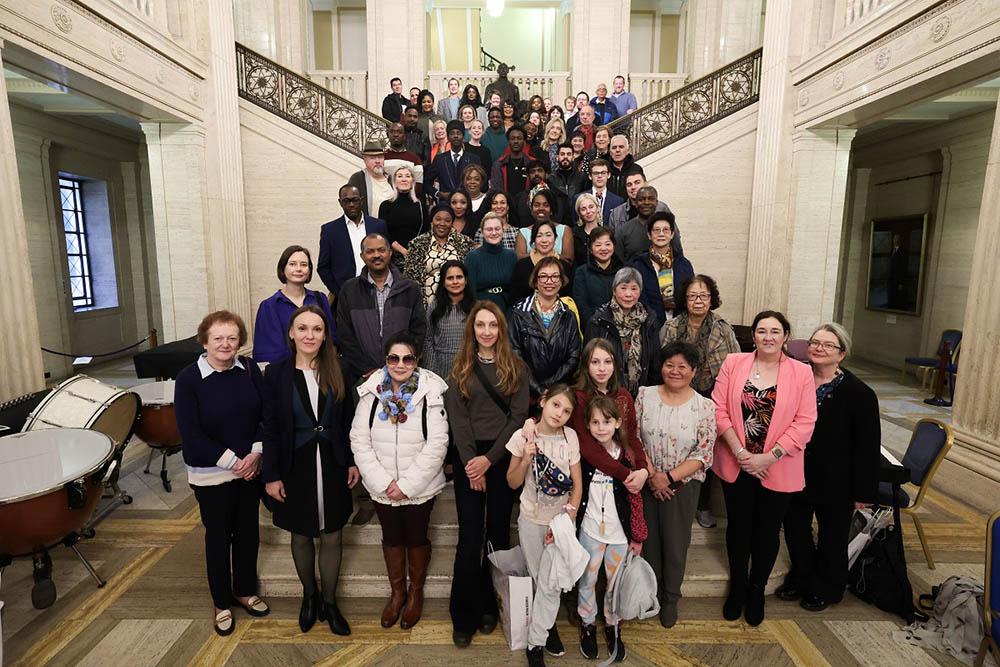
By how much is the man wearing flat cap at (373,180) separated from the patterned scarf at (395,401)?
3060 millimetres

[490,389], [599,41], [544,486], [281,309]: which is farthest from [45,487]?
[599,41]

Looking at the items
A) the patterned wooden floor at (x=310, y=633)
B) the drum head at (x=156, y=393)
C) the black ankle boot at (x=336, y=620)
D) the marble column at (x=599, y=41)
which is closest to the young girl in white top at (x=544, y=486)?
the patterned wooden floor at (x=310, y=633)

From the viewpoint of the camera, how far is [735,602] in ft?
11.1

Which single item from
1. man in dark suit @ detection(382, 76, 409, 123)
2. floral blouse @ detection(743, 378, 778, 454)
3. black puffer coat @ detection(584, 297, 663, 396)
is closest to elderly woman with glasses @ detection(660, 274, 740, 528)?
black puffer coat @ detection(584, 297, 663, 396)

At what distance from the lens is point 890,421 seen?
24.7 feet

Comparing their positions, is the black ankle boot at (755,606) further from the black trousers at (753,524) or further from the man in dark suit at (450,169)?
the man in dark suit at (450,169)

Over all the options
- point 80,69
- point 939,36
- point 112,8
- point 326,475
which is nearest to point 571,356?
point 326,475

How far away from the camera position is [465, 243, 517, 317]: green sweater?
14.1 feet

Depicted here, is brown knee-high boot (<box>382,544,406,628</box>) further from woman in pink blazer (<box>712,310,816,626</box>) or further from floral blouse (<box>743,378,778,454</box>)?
floral blouse (<box>743,378,778,454</box>)

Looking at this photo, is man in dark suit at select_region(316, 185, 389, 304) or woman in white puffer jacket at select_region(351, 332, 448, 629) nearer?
woman in white puffer jacket at select_region(351, 332, 448, 629)

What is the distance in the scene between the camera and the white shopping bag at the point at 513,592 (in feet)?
9.70

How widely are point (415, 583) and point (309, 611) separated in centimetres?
67

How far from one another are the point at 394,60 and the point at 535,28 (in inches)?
226

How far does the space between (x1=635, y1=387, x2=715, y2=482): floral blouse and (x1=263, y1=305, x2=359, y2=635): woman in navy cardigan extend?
6.06 ft
